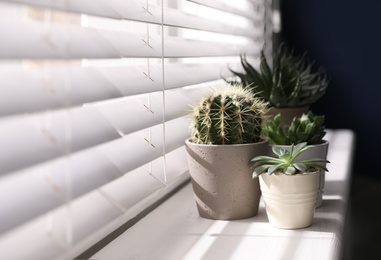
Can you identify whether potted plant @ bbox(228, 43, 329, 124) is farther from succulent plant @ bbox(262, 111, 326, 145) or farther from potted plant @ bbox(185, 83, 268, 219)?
potted plant @ bbox(185, 83, 268, 219)

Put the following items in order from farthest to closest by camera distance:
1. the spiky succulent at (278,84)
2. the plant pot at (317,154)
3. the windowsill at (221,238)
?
the spiky succulent at (278,84) → the plant pot at (317,154) → the windowsill at (221,238)

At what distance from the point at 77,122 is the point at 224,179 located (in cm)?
41

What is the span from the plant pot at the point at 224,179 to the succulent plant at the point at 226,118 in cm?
2

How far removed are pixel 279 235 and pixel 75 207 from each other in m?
0.40

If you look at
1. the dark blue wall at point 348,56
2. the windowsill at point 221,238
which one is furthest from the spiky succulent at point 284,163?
the dark blue wall at point 348,56

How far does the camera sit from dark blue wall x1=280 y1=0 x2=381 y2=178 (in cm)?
279

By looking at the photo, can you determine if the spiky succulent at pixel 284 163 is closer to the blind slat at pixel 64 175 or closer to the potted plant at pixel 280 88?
the blind slat at pixel 64 175

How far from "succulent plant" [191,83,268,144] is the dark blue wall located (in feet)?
5.48

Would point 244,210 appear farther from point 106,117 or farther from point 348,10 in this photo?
point 348,10

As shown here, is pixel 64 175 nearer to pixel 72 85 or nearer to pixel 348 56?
pixel 72 85

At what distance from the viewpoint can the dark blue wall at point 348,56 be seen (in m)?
2.79

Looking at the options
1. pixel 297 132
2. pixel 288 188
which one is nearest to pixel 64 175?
pixel 288 188

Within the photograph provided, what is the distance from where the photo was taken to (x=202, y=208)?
4.17ft

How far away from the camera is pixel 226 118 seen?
1.20 meters
